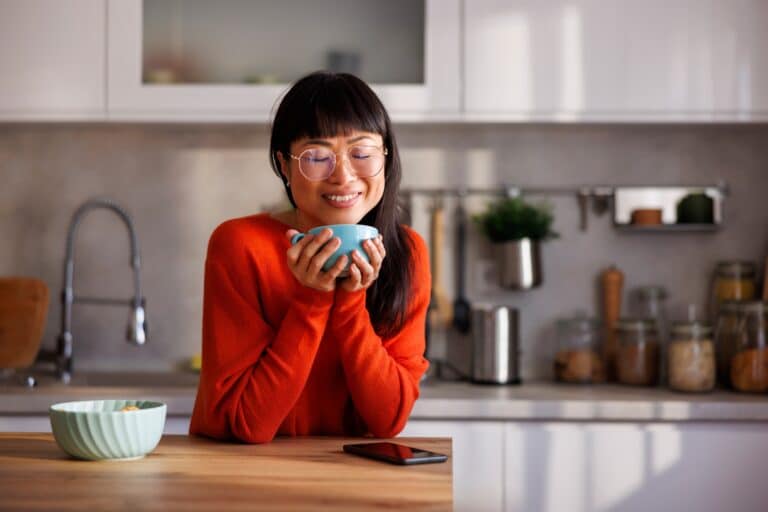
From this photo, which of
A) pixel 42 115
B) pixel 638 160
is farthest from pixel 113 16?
pixel 638 160

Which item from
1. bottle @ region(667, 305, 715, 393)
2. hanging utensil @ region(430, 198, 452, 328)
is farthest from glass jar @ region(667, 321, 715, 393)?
hanging utensil @ region(430, 198, 452, 328)

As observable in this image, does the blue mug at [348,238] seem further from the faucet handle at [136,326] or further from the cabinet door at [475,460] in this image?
the faucet handle at [136,326]

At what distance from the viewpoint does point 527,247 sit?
2.85 metres

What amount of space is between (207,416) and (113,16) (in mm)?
1630

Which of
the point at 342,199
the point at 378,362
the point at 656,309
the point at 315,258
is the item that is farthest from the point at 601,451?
the point at 315,258

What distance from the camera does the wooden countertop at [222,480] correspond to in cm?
99

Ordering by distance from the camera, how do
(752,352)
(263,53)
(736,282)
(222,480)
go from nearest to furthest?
(222,480) → (752,352) → (263,53) → (736,282)

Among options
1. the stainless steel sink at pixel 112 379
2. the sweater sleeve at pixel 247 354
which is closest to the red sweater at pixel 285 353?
the sweater sleeve at pixel 247 354

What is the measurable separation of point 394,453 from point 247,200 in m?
1.86

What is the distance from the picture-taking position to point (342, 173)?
1391 mm

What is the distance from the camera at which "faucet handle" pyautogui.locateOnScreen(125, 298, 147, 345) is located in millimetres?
2717

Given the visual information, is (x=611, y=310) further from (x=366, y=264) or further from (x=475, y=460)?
(x=366, y=264)

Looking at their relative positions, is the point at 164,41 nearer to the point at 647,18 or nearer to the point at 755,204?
the point at 647,18

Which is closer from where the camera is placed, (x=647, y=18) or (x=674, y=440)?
(x=674, y=440)
